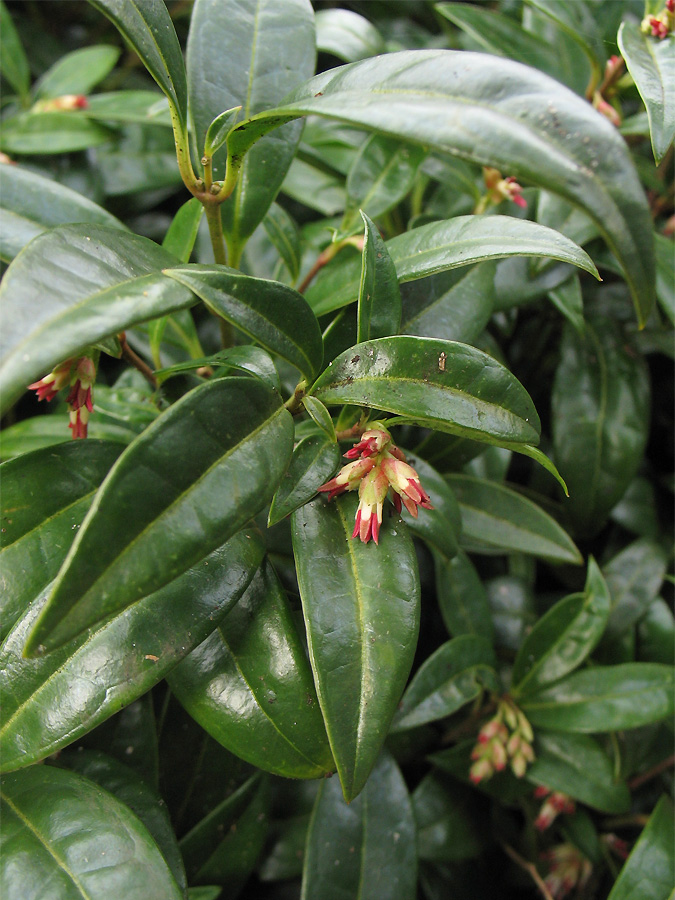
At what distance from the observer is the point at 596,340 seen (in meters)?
1.28

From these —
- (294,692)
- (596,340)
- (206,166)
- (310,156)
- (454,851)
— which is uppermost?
(206,166)

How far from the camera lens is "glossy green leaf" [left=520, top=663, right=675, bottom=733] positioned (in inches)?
37.9

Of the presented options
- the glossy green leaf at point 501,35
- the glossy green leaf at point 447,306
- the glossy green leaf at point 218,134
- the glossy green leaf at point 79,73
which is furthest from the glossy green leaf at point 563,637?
the glossy green leaf at point 79,73

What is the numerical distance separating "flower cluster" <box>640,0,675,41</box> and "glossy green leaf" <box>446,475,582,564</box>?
0.66 m

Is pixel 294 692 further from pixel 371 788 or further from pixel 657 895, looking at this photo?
pixel 657 895

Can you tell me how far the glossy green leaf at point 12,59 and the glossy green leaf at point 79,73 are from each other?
A: 0.03 meters

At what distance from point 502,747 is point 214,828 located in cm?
43

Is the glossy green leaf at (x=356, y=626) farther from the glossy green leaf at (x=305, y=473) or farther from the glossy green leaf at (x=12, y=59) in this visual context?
the glossy green leaf at (x=12, y=59)

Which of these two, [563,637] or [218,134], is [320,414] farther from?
[563,637]

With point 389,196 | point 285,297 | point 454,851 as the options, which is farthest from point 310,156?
point 454,851

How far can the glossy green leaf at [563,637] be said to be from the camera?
1000 millimetres

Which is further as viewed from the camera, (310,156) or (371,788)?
(310,156)

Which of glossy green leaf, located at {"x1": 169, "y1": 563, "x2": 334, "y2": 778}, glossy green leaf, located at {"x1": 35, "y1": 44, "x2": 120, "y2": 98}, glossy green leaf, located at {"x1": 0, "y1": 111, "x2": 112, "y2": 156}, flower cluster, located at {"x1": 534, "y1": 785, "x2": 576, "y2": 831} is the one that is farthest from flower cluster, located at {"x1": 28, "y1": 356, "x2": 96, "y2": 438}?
glossy green leaf, located at {"x1": 35, "y1": 44, "x2": 120, "y2": 98}

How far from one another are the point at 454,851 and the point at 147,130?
141 cm
